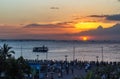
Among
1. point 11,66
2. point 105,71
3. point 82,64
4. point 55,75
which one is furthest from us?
point 82,64

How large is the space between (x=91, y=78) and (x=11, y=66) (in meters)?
11.8

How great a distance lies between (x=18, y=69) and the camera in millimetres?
40656

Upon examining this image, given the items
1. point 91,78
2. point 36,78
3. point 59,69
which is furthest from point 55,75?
point 91,78

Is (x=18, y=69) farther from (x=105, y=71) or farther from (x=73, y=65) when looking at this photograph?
(x=73, y=65)

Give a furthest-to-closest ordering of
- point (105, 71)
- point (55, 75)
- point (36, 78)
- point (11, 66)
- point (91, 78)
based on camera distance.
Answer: point (55, 75), point (36, 78), point (105, 71), point (11, 66), point (91, 78)

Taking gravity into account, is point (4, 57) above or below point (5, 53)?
below

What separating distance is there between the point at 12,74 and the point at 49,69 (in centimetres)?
3441

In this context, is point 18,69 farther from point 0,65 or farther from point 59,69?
point 59,69

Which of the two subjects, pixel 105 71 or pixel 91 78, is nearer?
pixel 91 78

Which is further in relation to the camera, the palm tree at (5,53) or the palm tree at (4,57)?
the palm tree at (5,53)

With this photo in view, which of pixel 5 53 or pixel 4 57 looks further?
pixel 5 53

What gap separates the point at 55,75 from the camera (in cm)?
7169

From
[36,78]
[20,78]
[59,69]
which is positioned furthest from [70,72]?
[20,78]

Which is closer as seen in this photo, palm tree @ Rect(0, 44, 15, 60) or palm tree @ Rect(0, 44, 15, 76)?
palm tree @ Rect(0, 44, 15, 76)
